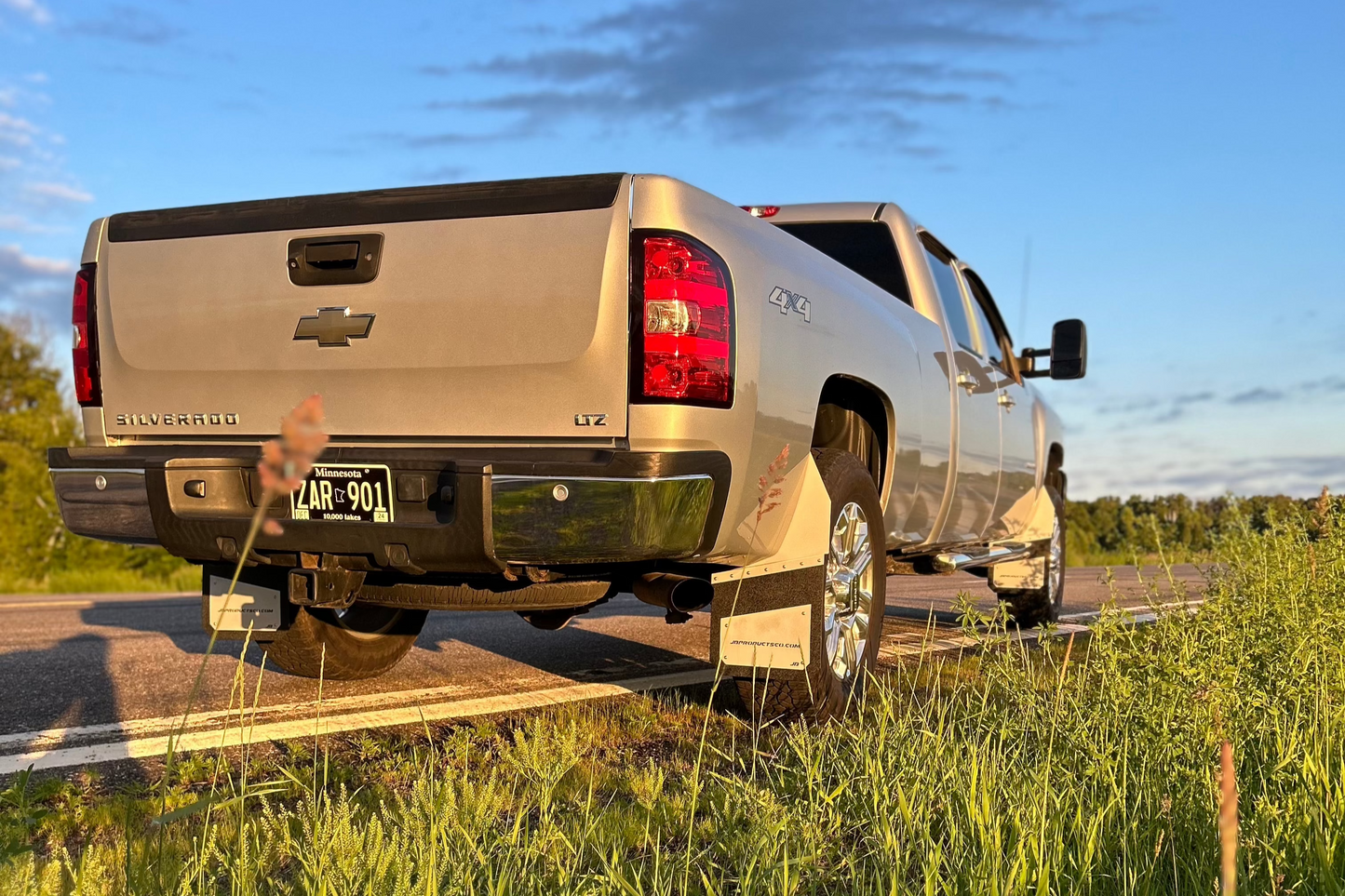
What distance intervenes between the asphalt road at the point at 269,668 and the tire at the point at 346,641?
0.28 ft

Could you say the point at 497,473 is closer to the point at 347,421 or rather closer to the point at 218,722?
the point at 347,421

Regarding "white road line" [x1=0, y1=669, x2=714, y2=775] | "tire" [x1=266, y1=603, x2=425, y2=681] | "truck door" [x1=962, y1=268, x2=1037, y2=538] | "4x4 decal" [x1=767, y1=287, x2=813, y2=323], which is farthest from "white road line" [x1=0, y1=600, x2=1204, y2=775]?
"truck door" [x1=962, y1=268, x2=1037, y2=538]

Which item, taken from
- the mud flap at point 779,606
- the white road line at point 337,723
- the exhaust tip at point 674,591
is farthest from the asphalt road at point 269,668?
the exhaust tip at point 674,591

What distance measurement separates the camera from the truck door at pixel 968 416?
6.06 meters

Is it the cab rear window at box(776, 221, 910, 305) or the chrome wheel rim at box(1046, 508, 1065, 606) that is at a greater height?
the cab rear window at box(776, 221, 910, 305)

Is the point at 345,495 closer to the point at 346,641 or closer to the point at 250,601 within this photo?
the point at 250,601

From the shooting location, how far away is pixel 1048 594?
8.22m

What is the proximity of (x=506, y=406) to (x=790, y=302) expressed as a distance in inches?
40.2

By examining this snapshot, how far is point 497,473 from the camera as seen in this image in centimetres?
337

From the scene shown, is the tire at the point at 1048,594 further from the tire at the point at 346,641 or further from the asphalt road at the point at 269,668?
the tire at the point at 346,641

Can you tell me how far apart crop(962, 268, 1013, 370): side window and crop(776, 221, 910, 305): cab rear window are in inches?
47.3

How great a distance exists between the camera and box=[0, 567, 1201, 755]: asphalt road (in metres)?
4.69

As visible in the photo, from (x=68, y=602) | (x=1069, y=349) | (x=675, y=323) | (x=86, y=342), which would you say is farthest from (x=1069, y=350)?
(x=68, y=602)

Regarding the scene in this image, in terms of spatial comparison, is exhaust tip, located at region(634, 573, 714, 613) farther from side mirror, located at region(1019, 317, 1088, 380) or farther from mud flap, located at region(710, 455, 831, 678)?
side mirror, located at region(1019, 317, 1088, 380)
